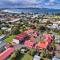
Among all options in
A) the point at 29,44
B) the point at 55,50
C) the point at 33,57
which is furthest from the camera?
the point at 29,44

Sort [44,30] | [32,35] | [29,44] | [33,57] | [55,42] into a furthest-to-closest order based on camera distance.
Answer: [44,30], [32,35], [55,42], [29,44], [33,57]

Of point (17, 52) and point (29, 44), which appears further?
point (29, 44)

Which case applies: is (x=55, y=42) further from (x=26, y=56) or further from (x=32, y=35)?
(x=26, y=56)

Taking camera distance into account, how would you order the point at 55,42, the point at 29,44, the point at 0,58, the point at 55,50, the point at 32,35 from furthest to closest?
the point at 32,35
the point at 55,42
the point at 29,44
the point at 55,50
the point at 0,58

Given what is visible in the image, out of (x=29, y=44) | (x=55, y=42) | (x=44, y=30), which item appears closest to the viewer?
(x=29, y=44)

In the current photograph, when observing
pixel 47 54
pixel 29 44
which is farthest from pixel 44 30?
pixel 47 54

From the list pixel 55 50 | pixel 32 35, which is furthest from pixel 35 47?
pixel 32 35

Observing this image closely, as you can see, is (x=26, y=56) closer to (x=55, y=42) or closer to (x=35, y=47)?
(x=35, y=47)

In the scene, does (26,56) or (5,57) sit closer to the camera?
(5,57)
